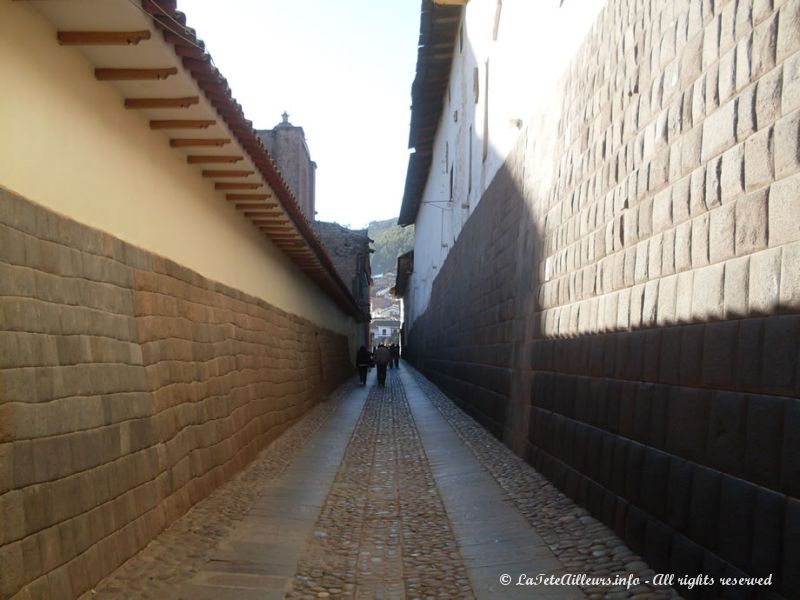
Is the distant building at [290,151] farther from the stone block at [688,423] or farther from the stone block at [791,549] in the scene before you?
the stone block at [791,549]

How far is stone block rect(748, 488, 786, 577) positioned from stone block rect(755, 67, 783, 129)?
1591mm

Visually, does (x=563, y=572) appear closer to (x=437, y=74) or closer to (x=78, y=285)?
(x=78, y=285)

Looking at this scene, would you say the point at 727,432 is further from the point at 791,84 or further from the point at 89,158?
the point at 89,158

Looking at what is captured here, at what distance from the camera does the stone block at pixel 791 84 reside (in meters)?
3.00

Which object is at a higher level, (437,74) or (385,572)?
(437,74)

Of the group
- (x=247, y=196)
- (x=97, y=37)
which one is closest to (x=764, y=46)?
(x=97, y=37)

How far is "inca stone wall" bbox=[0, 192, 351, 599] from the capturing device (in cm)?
347

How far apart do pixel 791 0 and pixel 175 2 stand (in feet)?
10.2

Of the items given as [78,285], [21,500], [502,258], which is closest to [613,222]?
[78,285]

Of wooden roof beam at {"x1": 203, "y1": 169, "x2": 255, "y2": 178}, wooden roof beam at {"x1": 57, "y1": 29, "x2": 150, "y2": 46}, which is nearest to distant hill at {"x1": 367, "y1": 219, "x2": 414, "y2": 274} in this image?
wooden roof beam at {"x1": 203, "y1": 169, "x2": 255, "y2": 178}

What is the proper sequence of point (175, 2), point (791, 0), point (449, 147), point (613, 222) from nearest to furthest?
point (791, 0) < point (175, 2) < point (613, 222) < point (449, 147)

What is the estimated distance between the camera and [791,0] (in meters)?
3.04

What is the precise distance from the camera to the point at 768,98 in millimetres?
3229

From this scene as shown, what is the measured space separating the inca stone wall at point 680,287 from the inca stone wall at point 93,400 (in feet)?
10.2
